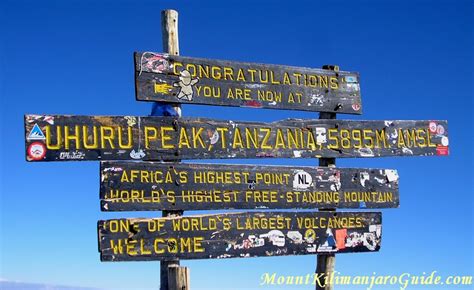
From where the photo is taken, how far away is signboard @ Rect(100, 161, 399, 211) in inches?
300

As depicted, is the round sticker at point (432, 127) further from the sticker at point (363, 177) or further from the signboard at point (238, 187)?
the sticker at point (363, 177)

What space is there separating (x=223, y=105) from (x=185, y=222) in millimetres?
1509

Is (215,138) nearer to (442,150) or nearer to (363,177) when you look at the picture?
(363,177)

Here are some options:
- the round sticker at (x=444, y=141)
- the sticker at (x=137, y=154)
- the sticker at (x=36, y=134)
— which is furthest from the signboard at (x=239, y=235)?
the round sticker at (x=444, y=141)

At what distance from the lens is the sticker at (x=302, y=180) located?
8617 millimetres

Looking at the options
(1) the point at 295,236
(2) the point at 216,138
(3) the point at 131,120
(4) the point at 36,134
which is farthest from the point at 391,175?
(4) the point at 36,134

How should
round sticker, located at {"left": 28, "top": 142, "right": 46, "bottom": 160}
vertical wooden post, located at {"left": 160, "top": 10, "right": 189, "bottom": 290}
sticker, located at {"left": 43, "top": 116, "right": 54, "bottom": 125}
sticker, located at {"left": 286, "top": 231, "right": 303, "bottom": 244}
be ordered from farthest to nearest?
1. sticker, located at {"left": 286, "top": 231, "right": 303, "bottom": 244}
2. vertical wooden post, located at {"left": 160, "top": 10, "right": 189, "bottom": 290}
3. sticker, located at {"left": 43, "top": 116, "right": 54, "bottom": 125}
4. round sticker, located at {"left": 28, "top": 142, "right": 46, "bottom": 160}

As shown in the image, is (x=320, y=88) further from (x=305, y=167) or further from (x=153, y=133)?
(x=153, y=133)

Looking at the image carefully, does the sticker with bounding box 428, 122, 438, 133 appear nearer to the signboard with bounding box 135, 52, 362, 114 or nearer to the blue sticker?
the signboard with bounding box 135, 52, 362, 114

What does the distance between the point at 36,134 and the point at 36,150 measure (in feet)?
0.57

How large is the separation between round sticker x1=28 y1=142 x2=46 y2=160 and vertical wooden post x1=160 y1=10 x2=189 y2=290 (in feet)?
4.91

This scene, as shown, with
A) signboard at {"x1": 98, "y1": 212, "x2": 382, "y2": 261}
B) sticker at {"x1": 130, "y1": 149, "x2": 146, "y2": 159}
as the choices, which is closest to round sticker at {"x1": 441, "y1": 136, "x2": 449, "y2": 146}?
signboard at {"x1": 98, "y1": 212, "x2": 382, "y2": 261}

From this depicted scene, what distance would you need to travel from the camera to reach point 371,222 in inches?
362

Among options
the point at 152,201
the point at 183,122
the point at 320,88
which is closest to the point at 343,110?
the point at 320,88
